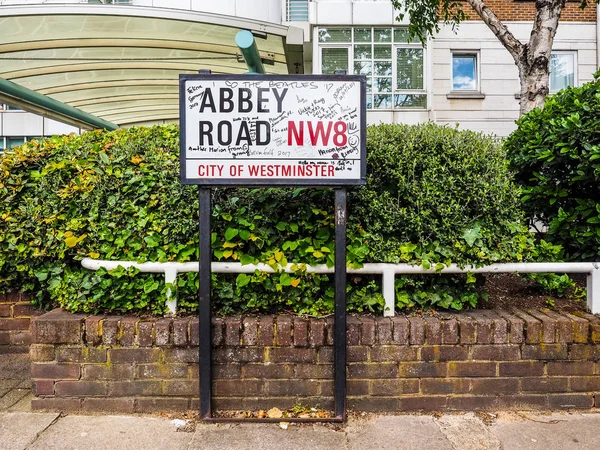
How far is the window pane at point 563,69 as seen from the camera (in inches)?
439

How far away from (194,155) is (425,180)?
143 centimetres

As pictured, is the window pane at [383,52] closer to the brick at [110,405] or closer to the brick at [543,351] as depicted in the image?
the brick at [543,351]

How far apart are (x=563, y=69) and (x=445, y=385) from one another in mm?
12243

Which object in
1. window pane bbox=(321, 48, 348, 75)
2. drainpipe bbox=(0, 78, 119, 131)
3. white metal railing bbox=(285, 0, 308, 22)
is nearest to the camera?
drainpipe bbox=(0, 78, 119, 131)

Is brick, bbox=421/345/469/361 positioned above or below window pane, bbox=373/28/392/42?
below

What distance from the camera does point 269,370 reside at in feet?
7.97

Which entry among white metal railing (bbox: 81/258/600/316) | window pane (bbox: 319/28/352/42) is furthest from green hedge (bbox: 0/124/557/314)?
window pane (bbox: 319/28/352/42)

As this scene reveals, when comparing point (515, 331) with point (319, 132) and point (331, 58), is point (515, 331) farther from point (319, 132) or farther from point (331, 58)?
point (331, 58)

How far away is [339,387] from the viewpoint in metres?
2.34

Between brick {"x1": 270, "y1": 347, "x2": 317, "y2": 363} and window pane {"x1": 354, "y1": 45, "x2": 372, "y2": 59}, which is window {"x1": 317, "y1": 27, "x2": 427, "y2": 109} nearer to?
window pane {"x1": 354, "y1": 45, "x2": 372, "y2": 59}

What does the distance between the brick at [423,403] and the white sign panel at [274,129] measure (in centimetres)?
138

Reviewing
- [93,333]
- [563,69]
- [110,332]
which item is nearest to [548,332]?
[110,332]

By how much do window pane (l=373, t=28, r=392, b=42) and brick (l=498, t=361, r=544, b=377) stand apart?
32.8 feet

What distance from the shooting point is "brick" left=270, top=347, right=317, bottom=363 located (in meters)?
2.42
